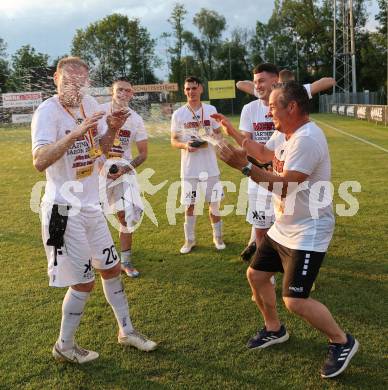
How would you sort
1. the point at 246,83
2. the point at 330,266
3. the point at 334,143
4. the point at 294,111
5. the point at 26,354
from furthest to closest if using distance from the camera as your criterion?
1. the point at 334,143
2. the point at 246,83
3. the point at 330,266
4. the point at 26,354
5. the point at 294,111

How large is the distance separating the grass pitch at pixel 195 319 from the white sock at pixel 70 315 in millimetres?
204

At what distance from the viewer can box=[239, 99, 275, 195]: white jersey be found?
571cm

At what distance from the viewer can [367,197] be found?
933cm

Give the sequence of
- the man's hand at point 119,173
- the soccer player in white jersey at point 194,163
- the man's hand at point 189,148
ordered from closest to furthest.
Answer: the man's hand at point 119,173
the man's hand at point 189,148
the soccer player in white jersey at point 194,163

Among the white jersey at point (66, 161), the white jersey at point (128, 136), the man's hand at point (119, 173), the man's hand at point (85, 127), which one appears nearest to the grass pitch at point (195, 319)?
the man's hand at point (119, 173)

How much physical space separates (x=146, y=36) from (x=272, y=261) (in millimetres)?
45037

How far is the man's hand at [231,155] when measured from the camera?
3.14 metres

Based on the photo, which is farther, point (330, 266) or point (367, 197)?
point (367, 197)

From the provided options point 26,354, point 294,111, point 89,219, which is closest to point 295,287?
point 294,111

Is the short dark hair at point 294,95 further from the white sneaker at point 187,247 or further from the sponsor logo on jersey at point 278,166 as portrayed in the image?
the white sneaker at point 187,247

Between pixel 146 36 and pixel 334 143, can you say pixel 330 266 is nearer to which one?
pixel 334 143

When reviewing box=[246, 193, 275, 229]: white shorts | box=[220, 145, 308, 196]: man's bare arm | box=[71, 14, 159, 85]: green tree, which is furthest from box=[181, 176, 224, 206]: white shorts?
→ box=[71, 14, 159, 85]: green tree

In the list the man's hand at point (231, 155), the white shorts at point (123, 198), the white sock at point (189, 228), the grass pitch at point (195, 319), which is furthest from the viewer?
the white sock at point (189, 228)

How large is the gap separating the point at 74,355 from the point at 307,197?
2.36m
